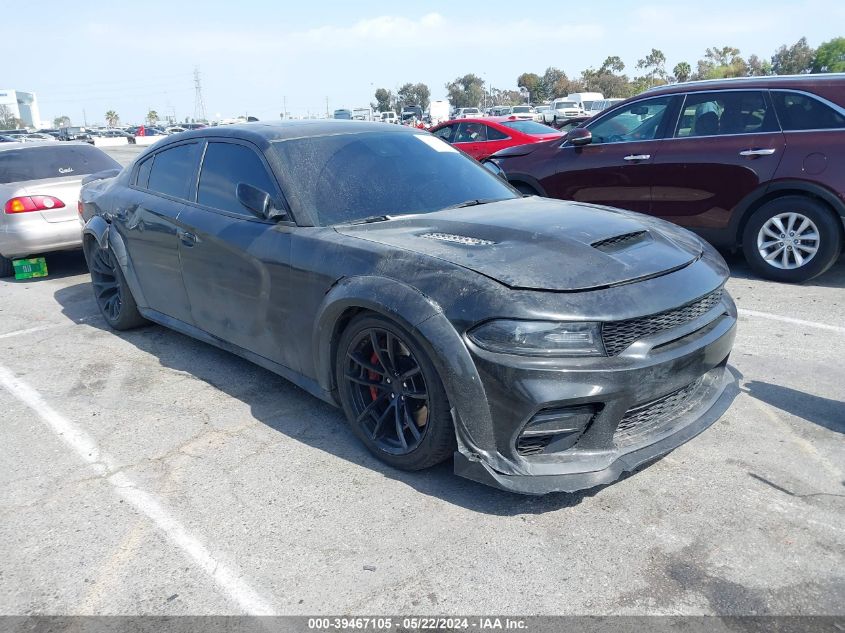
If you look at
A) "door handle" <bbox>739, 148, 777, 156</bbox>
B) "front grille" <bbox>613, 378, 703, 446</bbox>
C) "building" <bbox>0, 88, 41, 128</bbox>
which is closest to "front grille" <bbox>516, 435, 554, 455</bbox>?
"front grille" <bbox>613, 378, 703, 446</bbox>

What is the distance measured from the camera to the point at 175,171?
15.5 ft

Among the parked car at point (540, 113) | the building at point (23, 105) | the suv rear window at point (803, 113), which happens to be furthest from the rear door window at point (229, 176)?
the building at point (23, 105)

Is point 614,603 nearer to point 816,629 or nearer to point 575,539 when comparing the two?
point 575,539

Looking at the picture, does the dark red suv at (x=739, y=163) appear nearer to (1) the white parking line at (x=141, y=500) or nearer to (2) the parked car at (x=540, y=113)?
(1) the white parking line at (x=141, y=500)

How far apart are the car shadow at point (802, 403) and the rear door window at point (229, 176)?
3.06 metres

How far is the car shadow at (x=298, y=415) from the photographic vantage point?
3.03m

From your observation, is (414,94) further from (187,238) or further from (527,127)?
(187,238)

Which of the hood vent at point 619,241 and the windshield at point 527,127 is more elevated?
the windshield at point 527,127

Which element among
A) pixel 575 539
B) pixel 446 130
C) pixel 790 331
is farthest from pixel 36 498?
pixel 446 130

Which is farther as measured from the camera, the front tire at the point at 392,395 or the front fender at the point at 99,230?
the front fender at the point at 99,230

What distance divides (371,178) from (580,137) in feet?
13.3

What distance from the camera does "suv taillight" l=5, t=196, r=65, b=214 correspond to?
24.1 feet

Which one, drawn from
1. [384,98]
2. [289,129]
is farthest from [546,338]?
[384,98]

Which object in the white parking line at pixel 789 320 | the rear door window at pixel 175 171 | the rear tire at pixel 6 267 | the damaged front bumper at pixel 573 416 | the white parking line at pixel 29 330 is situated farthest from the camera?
the rear tire at pixel 6 267
